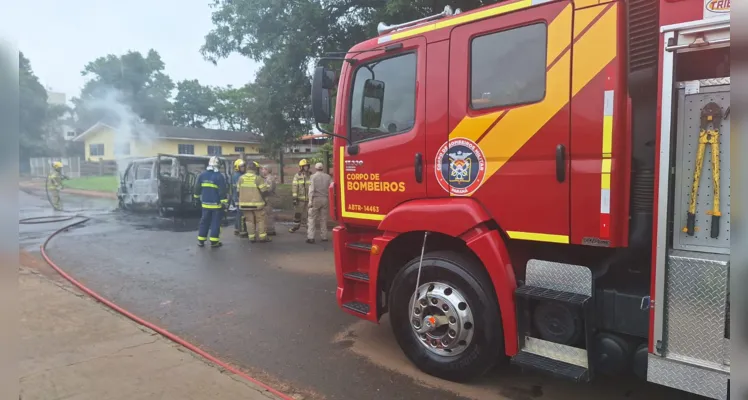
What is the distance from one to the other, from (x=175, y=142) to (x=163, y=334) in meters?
35.8

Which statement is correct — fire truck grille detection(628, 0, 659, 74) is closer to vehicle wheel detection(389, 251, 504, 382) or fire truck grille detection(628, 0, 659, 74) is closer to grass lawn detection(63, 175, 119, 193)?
vehicle wheel detection(389, 251, 504, 382)

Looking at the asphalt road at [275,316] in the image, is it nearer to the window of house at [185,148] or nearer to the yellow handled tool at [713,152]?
the yellow handled tool at [713,152]

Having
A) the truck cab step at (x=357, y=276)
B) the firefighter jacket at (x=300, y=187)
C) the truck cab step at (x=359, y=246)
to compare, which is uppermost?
the firefighter jacket at (x=300, y=187)

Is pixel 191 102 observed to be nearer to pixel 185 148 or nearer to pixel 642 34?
pixel 185 148

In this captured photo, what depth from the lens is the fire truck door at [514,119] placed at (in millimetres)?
2928

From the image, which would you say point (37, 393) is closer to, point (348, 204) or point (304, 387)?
point (304, 387)

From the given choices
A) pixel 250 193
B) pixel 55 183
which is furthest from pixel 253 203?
pixel 55 183

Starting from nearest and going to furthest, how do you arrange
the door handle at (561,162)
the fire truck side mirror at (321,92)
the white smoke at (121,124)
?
the door handle at (561,162) < the fire truck side mirror at (321,92) < the white smoke at (121,124)

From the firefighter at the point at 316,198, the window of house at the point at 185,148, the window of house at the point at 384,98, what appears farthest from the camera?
the window of house at the point at 185,148

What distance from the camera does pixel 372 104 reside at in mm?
4012

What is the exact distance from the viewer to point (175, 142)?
37.0 meters

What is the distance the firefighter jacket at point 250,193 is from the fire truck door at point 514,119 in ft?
22.1

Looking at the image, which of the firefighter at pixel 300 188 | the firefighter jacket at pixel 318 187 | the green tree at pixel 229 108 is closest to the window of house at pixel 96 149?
the green tree at pixel 229 108

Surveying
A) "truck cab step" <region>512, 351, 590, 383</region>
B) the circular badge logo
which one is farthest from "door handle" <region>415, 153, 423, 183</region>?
"truck cab step" <region>512, 351, 590, 383</region>
